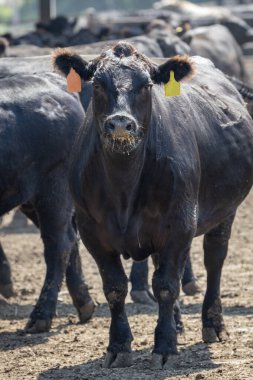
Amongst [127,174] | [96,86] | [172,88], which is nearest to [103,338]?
[127,174]

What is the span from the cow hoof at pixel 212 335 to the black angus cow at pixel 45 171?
1305 mm

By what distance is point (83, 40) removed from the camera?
73.7 feet

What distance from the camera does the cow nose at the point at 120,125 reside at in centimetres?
677

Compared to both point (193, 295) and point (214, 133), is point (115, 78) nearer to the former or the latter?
point (214, 133)

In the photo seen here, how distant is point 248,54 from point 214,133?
27.5 meters

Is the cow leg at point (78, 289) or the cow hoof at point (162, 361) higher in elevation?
the cow hoof at point (162, 361)

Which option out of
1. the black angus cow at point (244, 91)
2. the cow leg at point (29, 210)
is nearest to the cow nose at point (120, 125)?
the cow leg at point (29, 210)

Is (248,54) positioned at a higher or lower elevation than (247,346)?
lower

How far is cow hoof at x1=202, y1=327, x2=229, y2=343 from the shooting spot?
812cm

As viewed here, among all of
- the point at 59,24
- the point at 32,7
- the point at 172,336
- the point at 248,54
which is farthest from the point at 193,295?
the point at 32,7

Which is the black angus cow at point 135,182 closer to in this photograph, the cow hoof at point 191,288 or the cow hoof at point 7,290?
the cow hoof at point 191,288

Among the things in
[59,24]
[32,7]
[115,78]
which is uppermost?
[115,78]

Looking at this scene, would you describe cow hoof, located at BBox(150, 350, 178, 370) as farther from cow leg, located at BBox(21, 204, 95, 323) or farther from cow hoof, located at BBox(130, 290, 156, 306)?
cow hoof, located at BBox(130, 290, 156, 306)

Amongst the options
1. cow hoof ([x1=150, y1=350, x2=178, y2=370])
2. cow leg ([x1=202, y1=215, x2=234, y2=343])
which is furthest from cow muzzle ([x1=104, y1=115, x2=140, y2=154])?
cow leg ([x1=202, y1=215, x2=234, y2=343])
